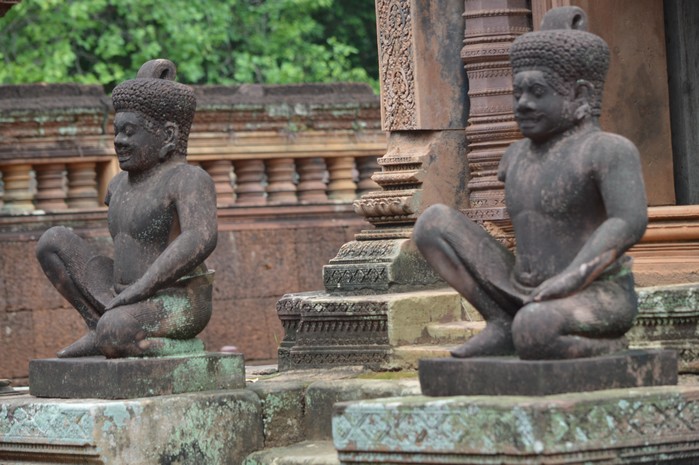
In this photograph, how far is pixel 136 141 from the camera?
769cm

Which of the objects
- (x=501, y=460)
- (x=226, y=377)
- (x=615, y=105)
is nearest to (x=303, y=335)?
(x=226, y=377)

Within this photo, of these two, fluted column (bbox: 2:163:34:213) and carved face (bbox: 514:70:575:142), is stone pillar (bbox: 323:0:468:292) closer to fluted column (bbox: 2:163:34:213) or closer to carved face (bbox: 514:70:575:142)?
carved face (bbox: 514:70:575:142)

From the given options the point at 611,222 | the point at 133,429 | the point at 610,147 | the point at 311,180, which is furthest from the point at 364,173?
the point at 611,222

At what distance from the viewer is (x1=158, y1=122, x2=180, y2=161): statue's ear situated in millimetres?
7750

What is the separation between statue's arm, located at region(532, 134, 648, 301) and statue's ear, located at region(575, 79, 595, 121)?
215 millimetres

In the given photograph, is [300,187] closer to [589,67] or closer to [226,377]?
[226,377]

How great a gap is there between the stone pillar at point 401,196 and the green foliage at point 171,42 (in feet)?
31.8

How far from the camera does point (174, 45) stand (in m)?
19.9

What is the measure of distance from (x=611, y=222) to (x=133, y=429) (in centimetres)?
226

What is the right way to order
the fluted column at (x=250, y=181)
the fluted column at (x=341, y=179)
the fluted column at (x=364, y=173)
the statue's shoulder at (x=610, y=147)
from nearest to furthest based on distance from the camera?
the statue's shoulder at (x=610, y=147), the fluted column at (x=250, y=181), the fluted column at (x=341, y=179), the fluted column at (x=364, y=173)

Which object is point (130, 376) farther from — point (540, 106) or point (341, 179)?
point (341, 179)

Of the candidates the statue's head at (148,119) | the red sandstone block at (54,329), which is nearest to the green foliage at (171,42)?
the red sandstone block at (54,329)

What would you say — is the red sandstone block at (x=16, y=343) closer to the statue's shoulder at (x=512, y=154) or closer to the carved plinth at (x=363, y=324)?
the carved plinth at (x=363, y=324)

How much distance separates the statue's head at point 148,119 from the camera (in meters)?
7.69
